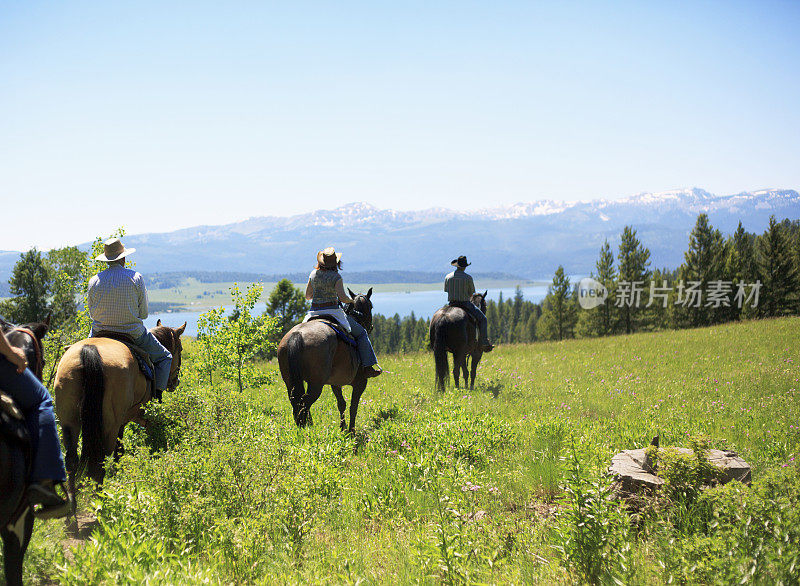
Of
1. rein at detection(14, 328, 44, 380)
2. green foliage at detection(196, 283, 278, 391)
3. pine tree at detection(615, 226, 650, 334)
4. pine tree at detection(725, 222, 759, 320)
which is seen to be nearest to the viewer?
rein at detection(14, 328, 44, 380)

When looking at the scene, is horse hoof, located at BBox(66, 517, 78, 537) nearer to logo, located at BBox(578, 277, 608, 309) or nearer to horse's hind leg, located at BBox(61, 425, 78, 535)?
horse's hind leg, located at BBox(61, 425, 78, 535)

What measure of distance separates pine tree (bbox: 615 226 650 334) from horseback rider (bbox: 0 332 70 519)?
67.2 meters

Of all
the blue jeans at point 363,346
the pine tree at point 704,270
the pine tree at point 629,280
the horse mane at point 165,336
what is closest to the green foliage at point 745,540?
the blue jeans at point 363,346

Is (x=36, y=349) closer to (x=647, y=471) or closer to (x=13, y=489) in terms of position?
(x=13, y=489)

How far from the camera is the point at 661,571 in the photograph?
419 centimetres

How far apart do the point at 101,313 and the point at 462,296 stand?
399 inches

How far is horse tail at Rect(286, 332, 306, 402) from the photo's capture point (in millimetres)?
8750

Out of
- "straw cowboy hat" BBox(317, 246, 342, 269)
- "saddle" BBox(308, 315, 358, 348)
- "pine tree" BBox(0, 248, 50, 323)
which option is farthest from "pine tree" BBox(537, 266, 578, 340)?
"straw cowboy hat" BBox(317, 246, 342, 269)

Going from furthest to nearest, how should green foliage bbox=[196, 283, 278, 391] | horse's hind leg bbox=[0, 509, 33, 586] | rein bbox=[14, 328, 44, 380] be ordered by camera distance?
green foliage bbox=[196, 283, 278, 391], rein bbox=[14, 328, 44, 380], horse's hind leg bbox=[0, 509, 33, 586]

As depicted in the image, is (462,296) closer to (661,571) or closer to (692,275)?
(661,571)

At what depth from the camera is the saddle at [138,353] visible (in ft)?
24.0

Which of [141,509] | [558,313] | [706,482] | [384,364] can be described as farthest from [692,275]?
[141,509]

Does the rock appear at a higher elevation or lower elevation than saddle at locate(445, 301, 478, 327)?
lower

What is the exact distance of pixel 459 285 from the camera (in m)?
15.0
